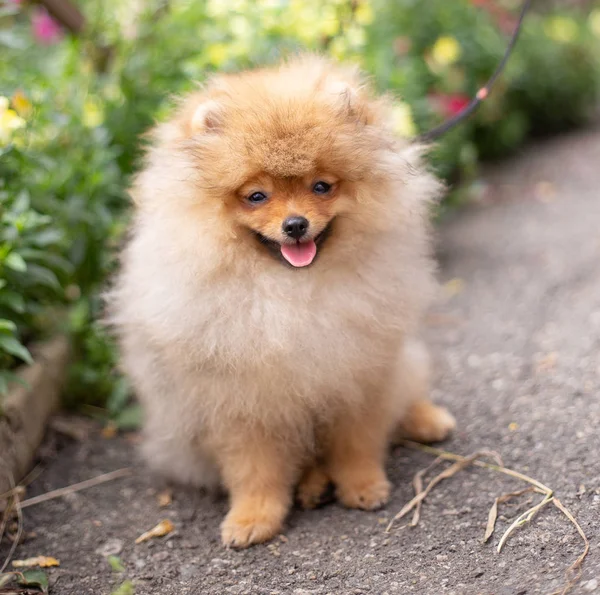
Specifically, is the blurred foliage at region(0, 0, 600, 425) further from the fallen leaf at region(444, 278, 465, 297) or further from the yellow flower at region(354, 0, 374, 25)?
the fallen leaf at region(444, 278, 465, 297)

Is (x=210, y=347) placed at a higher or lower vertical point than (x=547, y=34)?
lower

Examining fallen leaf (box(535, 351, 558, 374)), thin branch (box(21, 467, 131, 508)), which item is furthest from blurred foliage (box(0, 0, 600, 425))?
fallen leaf (box(535, 351, 558, 374))

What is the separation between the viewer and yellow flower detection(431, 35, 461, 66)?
5.09 meters

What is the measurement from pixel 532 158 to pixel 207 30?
3456mm

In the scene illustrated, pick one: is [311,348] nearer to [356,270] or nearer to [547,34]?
[356,270]

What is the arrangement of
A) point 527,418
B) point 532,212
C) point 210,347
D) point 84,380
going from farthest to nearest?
point 532,212
point 84,380
point 527,418
point 210,347

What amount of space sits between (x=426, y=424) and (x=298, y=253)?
1.09 m

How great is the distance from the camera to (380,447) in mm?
2787

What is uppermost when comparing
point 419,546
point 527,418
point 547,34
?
point 547,34

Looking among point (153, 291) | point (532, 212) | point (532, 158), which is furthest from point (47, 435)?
point (532, 158)

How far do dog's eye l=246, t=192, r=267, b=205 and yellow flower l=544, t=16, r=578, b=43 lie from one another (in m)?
5.86

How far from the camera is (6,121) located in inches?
110

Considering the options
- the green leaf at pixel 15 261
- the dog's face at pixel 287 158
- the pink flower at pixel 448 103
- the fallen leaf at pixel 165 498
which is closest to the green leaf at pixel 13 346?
the green leaf at pixel 15 261

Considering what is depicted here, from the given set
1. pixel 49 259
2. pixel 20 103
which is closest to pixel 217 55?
pixel 20 103
